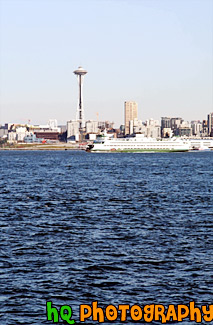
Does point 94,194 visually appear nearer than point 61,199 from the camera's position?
No

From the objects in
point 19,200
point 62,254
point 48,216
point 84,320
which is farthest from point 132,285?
point 19,200

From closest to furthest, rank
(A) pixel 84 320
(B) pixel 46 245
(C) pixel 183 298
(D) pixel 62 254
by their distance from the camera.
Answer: (A) pixel 84 320 < (C) pixel 183 298 < (D) pixel 62 254 < (B) pixel 46 245

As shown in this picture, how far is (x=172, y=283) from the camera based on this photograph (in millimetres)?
28484

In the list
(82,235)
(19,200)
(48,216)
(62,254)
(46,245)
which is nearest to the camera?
(62,254)

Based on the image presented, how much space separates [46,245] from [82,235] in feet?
14.0

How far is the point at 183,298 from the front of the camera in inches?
1032

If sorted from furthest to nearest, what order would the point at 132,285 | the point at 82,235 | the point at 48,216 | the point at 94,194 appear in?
Answer: the point at 94,194
the point at 48,216
the point at 82,235
the point at 132,285

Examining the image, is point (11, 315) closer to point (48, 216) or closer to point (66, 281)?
point (66, 281)

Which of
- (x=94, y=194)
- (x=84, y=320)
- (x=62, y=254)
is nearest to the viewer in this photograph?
(x=84, y=320)

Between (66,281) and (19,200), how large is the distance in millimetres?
38300

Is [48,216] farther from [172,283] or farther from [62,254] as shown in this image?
[172,283]

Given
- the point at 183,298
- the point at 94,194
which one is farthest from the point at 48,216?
the point at 183,298

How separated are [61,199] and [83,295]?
4118 cm

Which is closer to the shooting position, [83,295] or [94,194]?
[83,295]
